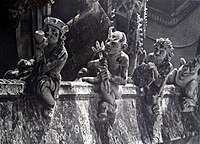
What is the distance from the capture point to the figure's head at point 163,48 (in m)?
9.45

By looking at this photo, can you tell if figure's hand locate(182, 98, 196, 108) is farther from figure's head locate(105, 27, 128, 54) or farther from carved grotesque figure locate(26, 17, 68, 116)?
carved grotesque figure locate(26, 17, 68, 116)

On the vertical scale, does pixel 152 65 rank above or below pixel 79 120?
above

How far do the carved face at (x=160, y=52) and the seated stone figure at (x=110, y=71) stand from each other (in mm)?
1666

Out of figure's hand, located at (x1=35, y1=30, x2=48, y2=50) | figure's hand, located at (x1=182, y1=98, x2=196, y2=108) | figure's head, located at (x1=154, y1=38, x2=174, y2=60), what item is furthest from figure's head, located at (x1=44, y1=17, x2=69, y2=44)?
figure's hand, located at (x1=182, y1=98, x2=196, y2=108)

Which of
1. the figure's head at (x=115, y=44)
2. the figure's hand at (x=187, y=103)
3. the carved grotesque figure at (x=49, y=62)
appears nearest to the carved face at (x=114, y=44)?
the figure's head at (x=115, y=44)

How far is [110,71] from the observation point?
319 inches

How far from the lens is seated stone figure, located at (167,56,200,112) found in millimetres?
11078

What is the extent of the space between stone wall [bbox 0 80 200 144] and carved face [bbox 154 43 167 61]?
99 cm

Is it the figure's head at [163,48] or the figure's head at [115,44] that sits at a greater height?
the figure's head at [163,48]

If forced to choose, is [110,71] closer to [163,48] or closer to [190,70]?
[163,48]

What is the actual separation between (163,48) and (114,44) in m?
2.05

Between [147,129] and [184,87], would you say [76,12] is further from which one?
[147,129]

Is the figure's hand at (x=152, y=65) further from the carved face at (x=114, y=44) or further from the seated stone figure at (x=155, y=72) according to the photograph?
the carved face at (x=114, y=44)

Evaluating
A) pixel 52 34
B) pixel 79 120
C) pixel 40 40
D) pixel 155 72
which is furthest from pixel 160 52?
pixel 40 40
